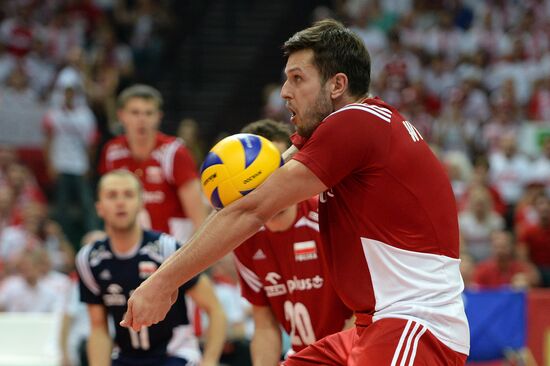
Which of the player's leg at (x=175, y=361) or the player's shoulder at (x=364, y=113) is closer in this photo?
the player's shoulder at (x=364, y=113)

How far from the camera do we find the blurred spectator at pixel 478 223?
12359mm

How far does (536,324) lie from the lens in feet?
33.7

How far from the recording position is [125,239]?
6.62 meters

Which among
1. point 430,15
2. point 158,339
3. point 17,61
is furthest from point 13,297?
point 430,15

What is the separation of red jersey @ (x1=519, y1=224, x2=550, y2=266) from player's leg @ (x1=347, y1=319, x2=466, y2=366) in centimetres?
845

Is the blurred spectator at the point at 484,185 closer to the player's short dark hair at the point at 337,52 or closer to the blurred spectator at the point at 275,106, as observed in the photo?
the blurred spectator at the point at 275,106

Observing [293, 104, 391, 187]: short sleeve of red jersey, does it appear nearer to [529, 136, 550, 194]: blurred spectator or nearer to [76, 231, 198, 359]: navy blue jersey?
[76, 231, 198, 359]: navy blue jersey

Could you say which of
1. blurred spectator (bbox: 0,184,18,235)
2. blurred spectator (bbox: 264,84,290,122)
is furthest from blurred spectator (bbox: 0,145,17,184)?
blurred spectator (bbox: 264,84,290,122)

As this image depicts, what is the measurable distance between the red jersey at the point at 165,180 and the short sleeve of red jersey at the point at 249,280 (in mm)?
2527

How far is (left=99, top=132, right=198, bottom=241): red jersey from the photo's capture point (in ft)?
26.7

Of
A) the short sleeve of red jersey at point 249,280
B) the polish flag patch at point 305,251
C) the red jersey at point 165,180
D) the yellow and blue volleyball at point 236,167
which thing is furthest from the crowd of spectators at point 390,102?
the yellow and blue volleyball at point 236,167

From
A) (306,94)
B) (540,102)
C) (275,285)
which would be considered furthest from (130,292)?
(540,102)

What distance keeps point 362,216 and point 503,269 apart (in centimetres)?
774

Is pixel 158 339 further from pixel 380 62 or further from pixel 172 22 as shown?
pixel 172 22
